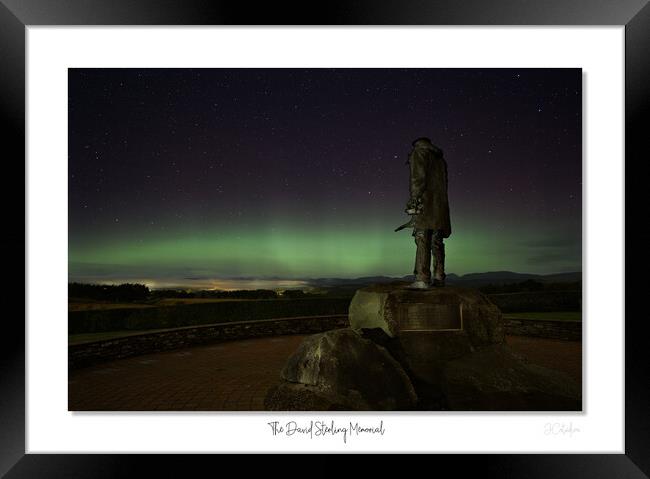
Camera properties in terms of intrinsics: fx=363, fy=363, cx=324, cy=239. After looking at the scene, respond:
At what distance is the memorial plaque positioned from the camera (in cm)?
411

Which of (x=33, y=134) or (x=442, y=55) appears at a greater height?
(x=442, y=55)

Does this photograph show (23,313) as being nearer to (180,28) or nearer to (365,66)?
(180,28)

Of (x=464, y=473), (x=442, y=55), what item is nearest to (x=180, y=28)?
(x=442, y=55)

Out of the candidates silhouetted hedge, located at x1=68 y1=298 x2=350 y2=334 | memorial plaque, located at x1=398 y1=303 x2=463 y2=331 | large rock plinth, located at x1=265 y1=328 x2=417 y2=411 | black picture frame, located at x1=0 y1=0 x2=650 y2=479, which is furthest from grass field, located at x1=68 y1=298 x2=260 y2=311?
memorial plaque, located at x1=398 y1=303 x2=463 y2=331

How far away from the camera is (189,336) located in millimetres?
7418

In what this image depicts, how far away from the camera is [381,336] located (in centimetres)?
407

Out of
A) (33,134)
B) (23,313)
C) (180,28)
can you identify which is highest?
(180,28)

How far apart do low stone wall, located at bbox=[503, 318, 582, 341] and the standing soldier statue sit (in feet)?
14.6

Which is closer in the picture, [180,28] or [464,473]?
[464,473]

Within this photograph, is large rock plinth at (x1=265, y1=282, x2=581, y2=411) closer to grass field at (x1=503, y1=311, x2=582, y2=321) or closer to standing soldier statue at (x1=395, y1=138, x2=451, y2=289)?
standing soldier statue at (x1=395, y1=138, x2=451, y2=289)

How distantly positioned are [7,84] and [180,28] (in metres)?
1.60

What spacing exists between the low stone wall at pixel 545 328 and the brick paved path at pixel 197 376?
242 mm

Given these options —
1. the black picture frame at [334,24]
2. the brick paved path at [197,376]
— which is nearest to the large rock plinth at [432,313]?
the black picture frame at [334,24]

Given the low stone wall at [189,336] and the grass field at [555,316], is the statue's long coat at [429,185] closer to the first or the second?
the low stone wall at [189,336]
